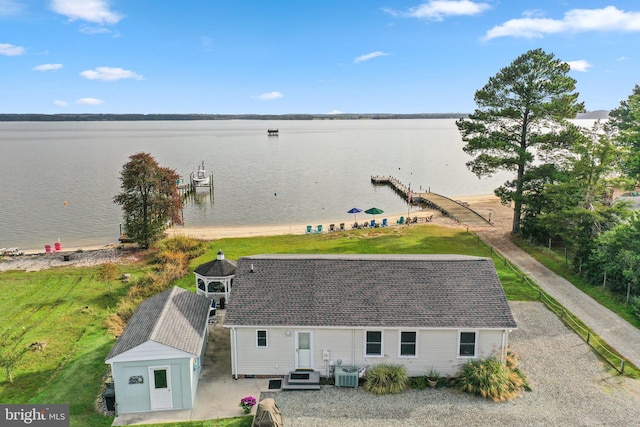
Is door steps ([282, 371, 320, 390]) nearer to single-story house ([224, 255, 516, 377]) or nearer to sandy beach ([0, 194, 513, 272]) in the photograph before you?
single-story house ([224, 255, 516, 377])

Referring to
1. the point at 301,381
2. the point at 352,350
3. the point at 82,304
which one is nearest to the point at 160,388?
the point at 301,381

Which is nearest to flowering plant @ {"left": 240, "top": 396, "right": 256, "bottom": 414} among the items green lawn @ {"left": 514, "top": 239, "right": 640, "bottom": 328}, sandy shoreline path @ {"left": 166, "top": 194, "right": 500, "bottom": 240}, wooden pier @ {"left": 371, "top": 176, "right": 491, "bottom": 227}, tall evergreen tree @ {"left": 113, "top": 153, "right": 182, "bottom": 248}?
green lawn @ {"left": 514, "top": 239, "right": 640, "bottom": 328}

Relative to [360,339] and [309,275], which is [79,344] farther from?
[360,339]

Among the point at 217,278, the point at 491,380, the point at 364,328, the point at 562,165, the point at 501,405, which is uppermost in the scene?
the point at 562,165

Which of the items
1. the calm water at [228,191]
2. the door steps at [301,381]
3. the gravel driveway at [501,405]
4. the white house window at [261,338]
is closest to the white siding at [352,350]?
the white house window at [261,338]

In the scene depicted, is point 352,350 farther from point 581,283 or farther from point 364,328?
point 581,283

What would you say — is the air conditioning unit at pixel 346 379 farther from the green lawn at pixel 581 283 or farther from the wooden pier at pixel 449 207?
the wooden pier at pixel 449 207
